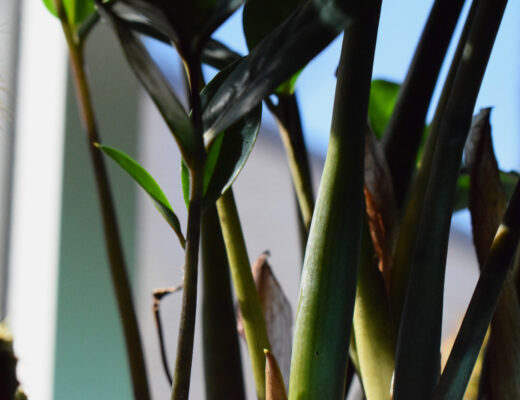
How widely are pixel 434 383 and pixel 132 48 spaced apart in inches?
5.4

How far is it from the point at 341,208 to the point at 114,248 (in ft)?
0.52

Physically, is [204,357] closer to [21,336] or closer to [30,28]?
[21,336]

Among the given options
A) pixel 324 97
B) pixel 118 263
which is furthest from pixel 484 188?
pixel 324 97

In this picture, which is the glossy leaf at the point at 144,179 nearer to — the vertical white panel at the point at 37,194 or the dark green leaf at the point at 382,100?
the dark green leaf at the point at 382,100

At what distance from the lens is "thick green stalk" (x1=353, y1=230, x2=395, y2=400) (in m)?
0.21

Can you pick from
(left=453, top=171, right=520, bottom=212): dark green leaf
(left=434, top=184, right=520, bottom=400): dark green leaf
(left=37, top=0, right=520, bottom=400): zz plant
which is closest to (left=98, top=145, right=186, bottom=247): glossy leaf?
(left=37, top=0, right=520, bottom=400): zz plant

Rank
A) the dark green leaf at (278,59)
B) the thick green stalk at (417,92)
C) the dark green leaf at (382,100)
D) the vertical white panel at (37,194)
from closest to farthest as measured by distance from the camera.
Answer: the dark green leaf at (278,59)
the thick green stalk at (417,92)
the dark green leaf at (382,100)
the vertical white panel at (37,194)

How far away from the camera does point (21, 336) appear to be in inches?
27.7

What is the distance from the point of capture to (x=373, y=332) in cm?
21

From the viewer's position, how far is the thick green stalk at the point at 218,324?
234 millimetres

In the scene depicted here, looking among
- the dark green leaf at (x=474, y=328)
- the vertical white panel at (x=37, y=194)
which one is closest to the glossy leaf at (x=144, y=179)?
the dark green leaf at (x=474, y=328)

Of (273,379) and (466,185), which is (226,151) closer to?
(273,379)

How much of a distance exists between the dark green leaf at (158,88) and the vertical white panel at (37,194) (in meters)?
Result: 0.57

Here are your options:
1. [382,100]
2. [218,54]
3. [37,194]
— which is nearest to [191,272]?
[218,54]
